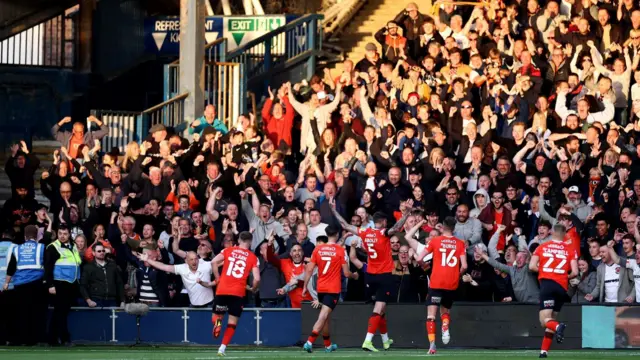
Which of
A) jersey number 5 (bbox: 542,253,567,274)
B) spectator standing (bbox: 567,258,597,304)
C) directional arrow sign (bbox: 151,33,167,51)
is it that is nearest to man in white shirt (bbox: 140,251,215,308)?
spectator standing (bbox: 567,258,597,304)

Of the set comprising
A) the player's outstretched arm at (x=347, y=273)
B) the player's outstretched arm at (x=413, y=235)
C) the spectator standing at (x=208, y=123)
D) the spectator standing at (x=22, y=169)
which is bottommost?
the player's outstretched arm at (x=347, y=273)

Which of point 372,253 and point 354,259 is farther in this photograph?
point 354,259

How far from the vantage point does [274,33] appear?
31.9 meters

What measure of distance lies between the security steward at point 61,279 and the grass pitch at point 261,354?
45 centimetres

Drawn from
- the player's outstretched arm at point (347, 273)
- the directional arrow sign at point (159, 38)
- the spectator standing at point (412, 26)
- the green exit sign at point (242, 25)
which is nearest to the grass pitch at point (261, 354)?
the player's outstretched arm at point (347, 273)

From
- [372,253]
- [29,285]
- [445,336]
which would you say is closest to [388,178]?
[372,253]

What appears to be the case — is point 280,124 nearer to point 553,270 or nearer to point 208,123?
point 208,123

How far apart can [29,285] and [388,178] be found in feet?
20.0

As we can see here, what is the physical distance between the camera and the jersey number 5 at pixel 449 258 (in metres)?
21.9

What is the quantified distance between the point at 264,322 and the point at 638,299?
574cm

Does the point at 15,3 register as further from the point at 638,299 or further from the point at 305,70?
the point at 638,299

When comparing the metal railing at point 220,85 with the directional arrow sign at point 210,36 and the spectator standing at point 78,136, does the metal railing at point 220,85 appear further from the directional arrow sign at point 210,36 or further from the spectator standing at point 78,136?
the spectator standing at point 78,136

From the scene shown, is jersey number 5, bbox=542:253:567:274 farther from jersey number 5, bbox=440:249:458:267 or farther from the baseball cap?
the baseball cap

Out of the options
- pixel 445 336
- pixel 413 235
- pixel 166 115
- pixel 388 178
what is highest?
pixel 166 115
